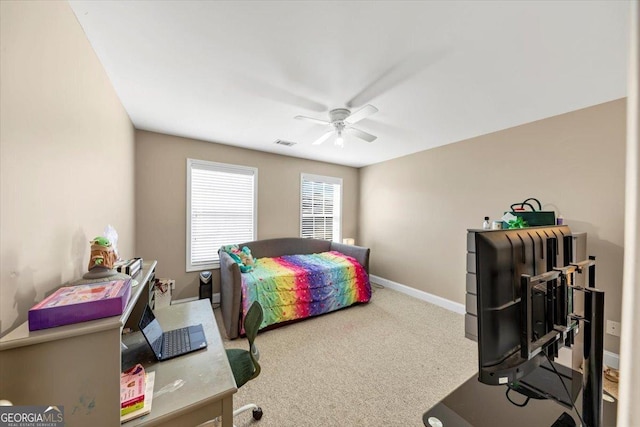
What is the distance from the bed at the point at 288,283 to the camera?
8.71ft

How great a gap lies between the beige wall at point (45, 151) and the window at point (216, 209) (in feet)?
→ 5.70

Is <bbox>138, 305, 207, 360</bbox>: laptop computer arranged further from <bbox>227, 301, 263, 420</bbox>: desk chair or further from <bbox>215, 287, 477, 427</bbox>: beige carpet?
<bbox>215, 287, 477, 427</bbox>: beige carpet

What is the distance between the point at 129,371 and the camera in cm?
109

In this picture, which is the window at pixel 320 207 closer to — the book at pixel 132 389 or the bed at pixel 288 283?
the bed at pixel 288 283

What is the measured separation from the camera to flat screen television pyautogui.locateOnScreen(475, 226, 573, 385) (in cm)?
72

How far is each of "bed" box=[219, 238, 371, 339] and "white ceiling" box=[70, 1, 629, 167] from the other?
1.80 meters

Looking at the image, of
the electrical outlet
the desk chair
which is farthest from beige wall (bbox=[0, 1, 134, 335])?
the electrical outlet

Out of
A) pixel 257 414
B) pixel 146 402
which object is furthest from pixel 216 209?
pixel 146 402

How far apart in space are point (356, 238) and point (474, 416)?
4325 mm

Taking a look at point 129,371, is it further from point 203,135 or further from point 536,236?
point 203,135

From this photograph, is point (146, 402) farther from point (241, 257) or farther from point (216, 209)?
point (216, 209)

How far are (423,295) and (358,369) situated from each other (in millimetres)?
2096

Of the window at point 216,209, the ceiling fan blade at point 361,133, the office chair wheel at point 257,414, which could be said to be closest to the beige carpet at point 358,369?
the office chair wheel at point 257,414

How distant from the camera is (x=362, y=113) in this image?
2.17 meters
